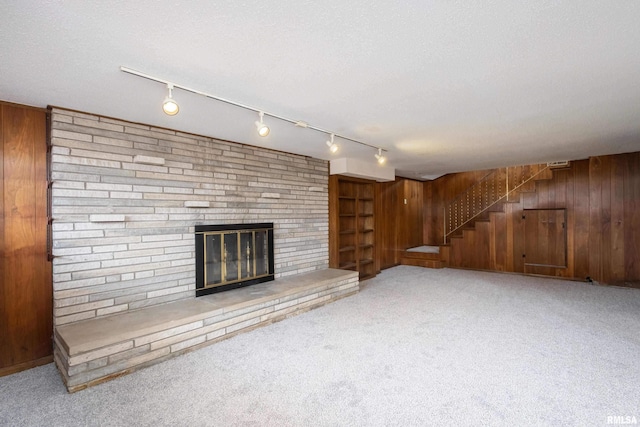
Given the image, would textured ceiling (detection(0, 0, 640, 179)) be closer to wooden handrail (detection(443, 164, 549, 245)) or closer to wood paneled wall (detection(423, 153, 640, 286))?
wood paneled wall (detection(423, 153, 640, 286))

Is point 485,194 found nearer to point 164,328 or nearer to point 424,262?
point 424,262

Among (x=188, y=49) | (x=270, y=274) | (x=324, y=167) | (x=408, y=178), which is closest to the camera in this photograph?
(x=188, y=49)

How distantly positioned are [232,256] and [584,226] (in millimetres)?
6395

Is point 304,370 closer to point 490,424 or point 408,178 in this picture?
point 490,424

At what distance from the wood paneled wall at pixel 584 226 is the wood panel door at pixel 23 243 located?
23.9 ft

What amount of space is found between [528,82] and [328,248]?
12.2 ft

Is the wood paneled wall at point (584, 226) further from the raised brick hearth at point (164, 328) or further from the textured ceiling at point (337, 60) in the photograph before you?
the raised brick hearth at point (164, 328)

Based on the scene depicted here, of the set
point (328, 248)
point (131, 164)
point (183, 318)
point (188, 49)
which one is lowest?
point (183, 318)

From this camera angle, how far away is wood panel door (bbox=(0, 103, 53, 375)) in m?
2.54

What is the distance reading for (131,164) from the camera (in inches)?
120

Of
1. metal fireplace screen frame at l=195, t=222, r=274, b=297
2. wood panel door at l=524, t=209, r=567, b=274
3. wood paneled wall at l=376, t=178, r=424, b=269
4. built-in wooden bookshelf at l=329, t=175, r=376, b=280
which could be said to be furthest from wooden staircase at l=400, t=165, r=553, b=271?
metal fireplace screen frame at l=195, t=222, r=274, b=297

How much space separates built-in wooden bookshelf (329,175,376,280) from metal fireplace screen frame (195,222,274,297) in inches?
53.1

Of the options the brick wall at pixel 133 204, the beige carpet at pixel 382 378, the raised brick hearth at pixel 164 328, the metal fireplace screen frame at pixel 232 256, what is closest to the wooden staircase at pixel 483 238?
the beige carpet at pixel 382 378

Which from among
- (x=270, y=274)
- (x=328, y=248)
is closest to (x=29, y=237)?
(x=270, y=274)
